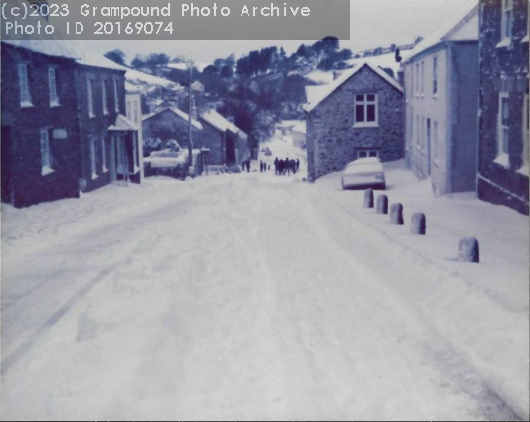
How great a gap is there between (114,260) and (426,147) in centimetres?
1847

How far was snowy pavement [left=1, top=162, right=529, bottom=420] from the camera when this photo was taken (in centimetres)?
591

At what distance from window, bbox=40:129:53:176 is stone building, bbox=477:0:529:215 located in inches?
511

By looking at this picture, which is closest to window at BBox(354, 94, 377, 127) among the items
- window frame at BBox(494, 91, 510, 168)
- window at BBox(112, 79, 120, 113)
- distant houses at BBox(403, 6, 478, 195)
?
distant houses at BBox(403, 6, 478, 195)

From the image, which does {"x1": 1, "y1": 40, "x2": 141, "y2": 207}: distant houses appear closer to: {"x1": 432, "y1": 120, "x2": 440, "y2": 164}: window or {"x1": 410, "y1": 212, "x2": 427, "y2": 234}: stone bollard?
{"x1": 410, "y1": 212, "x2": 427, "y2": 234}: stone bollard

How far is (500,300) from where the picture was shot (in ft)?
26.1

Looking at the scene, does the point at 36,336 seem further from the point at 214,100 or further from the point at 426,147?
the point at 214,100

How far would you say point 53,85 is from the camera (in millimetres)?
22375

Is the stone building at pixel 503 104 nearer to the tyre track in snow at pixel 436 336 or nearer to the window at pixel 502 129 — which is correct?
the window at pixel 502 129

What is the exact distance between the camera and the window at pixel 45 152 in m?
21.1

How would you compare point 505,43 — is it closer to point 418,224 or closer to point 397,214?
point 397,214

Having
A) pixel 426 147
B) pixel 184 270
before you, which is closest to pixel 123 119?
pixel 426 147

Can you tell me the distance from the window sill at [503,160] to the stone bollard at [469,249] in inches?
251

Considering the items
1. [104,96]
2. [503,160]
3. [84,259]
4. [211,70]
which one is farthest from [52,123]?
[211,70]

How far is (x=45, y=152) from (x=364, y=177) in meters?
11.9
